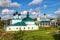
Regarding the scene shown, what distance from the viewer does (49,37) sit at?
48.9 m

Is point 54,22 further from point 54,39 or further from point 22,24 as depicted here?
point 54,39

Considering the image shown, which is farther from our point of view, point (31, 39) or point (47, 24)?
point (47, 24)

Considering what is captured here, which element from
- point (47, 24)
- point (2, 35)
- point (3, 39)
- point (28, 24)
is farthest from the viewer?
point (47, 24)

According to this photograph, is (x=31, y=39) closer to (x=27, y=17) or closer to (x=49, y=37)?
(x=49, y=37)

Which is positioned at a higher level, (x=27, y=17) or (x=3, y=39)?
(x=27, y=17)

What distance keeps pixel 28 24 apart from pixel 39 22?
13.8 m

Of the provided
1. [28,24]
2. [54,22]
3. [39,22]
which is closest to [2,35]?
[28,24]

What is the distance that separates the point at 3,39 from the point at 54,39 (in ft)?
50.9

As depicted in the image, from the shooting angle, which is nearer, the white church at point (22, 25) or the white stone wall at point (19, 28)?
the white stone wall at point (19, 28)

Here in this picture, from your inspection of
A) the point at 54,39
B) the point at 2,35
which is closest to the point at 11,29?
the point at 2,35

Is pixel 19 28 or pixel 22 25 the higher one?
pixel 22 25

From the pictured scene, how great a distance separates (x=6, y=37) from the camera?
5388cm

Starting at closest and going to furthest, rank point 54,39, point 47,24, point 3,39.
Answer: point 54,39 < point 3,39 < point 47,24

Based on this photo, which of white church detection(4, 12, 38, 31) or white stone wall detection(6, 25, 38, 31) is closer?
white stone wall detection(6, 25, 38, 31)
